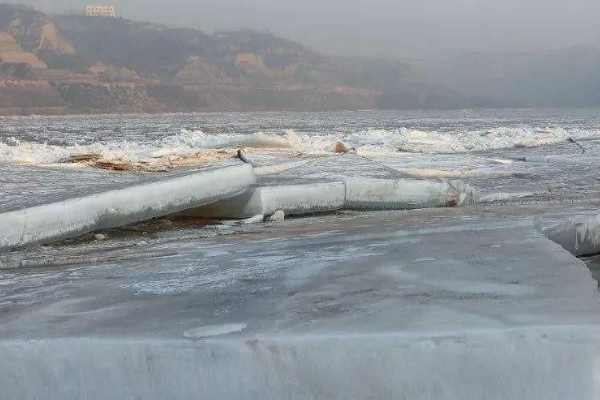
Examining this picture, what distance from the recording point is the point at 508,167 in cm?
827

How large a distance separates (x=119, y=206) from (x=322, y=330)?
2438 mm

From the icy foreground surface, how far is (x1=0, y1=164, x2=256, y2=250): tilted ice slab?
0.98 metres

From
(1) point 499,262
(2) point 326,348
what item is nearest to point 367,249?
(1) point 499,262

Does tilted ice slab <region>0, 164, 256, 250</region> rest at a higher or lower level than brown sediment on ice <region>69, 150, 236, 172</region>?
higher

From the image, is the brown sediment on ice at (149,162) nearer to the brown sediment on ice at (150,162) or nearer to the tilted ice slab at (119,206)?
the brown sediment on ice at (150,162)

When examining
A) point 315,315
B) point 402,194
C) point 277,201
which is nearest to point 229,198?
point 277,201

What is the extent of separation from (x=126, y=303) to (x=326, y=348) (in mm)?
819

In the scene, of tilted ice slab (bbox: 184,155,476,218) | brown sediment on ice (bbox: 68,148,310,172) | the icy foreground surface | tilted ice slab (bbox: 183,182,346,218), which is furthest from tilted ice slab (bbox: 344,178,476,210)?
brown sediment on ice (bbox: 68,148,310,172)

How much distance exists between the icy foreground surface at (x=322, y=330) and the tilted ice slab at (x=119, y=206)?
3.20ft

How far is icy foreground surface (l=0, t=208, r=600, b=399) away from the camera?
4.87ft

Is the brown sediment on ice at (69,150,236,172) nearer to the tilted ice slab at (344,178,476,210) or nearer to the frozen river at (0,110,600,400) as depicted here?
the tilted ice slab at (344,178,476,210)

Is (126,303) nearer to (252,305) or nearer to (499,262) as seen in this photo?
(252,305)

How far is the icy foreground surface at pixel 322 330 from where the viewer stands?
1484mm

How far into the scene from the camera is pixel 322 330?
164 centimetres
